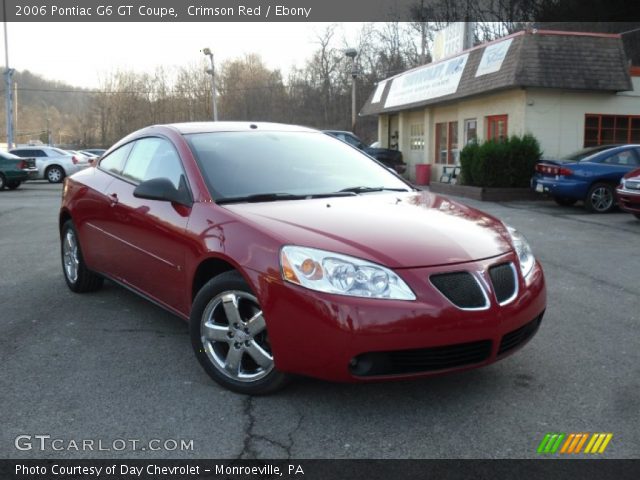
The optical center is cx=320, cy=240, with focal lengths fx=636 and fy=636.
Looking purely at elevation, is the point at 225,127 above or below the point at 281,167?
above

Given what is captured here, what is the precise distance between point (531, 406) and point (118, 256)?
10.3 ft

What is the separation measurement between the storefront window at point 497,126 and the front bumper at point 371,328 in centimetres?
1594

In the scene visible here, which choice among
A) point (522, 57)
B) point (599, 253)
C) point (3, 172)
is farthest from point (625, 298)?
point (3, 172)

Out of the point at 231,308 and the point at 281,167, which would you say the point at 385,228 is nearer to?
the point at 231,308

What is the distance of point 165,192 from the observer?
13.0 feet

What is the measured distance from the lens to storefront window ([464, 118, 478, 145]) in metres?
20.2

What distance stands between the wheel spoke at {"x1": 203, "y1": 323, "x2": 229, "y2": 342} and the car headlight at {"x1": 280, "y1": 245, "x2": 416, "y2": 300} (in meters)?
0.62

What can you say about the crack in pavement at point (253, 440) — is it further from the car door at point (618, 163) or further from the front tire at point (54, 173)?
the front tire at point (54, 173)

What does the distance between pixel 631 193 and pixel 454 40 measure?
14238mm

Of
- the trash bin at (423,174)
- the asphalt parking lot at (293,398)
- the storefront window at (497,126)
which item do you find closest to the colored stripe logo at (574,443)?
the asphalt parking lot at (293,398)

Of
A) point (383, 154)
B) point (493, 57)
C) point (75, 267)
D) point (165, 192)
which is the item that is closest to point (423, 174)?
point (383, 154)

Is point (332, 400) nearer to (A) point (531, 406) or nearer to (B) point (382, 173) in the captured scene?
(A) point (531, 406)

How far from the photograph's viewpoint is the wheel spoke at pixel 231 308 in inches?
137

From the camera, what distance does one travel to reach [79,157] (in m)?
26.4
